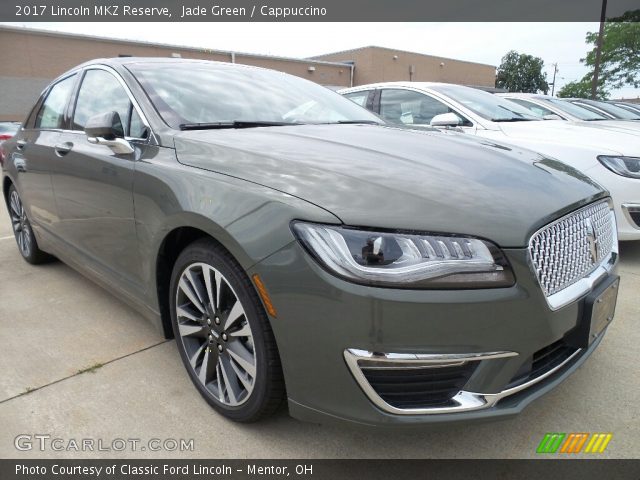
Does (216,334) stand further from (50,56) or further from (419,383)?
(50,56)

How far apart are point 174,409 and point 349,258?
1190mm

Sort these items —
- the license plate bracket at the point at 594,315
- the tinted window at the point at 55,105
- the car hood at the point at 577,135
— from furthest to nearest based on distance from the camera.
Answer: the car hood at the point at 577,135
the tinted window at the point at 55,105
the license plate bracket at the point at 594,315

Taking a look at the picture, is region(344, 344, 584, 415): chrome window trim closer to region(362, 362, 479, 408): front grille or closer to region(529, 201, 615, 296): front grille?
region(362, 362, 479, 408): front grille

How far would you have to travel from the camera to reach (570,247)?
1679 mm

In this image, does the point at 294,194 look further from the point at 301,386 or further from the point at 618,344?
the point at 618,344

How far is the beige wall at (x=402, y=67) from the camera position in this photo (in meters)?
35.2

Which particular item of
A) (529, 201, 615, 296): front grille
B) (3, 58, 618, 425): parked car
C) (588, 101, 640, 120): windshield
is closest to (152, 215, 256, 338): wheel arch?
(3, 58, 618, 425): parked car

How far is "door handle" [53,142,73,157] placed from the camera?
2846 mm

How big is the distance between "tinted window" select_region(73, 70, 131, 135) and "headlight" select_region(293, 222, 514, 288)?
1.53 meters

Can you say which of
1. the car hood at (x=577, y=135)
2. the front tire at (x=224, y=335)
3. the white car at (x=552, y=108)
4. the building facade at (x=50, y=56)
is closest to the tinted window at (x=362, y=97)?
the car hood at (x=577, y=135)
